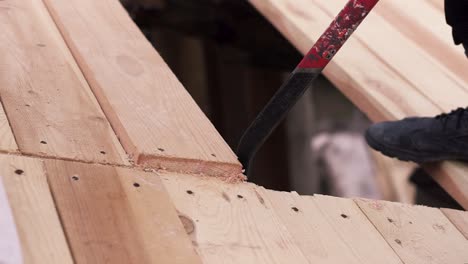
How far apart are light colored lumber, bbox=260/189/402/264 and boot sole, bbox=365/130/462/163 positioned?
0.56 meters

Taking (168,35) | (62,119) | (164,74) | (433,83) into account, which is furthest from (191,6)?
(62,119)

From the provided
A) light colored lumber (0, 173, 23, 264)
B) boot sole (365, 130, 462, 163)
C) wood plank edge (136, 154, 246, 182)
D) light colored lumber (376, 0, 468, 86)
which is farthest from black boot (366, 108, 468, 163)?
light colored lumber (0, 173, 23, 264)

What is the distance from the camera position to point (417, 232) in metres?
1.64

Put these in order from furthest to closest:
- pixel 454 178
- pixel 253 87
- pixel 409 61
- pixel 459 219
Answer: pixel 253 87 < pixel 409 61 < pixel 454 178 < pixel 459 219

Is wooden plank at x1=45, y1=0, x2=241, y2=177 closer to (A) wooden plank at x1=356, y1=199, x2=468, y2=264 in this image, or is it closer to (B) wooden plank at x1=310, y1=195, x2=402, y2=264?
(B) wooden plank at x1=310, y1=195, x2=402, y2=264

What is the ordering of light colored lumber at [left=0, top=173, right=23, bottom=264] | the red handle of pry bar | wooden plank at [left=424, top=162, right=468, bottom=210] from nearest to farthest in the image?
light colored lumber at [left=0, top=173, right=23, bottom=264] < the red handle of pry bar < wooden plank at [left=424, top=162, right=468, bottom=210]

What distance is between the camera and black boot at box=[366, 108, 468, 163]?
215cm

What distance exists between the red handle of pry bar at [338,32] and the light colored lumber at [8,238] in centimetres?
79

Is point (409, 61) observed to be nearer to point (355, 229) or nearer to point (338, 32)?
point (338, 32)

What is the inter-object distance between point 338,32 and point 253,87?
3509 millimetres

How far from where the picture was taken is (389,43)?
278cm

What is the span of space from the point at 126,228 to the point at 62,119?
0.42 m

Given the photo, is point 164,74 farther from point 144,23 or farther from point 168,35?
point 168,35

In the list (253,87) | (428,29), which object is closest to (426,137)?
(428,29)
